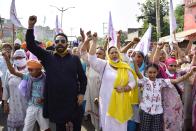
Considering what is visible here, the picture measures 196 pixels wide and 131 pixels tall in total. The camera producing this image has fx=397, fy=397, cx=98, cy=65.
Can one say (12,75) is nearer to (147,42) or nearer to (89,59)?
(89,59)

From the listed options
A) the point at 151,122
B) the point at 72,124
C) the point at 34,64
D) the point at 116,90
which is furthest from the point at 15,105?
the point at 151,122

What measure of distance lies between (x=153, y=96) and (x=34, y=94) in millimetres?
1798

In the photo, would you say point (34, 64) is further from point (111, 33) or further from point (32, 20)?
point (111, 33)

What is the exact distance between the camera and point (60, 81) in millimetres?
5492

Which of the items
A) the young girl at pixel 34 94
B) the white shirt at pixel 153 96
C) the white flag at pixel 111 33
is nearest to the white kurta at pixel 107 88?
the white shirt at pixel 153 96

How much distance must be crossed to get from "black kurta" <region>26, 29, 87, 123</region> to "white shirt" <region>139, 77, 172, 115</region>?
1058mm

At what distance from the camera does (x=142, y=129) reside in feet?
20.1

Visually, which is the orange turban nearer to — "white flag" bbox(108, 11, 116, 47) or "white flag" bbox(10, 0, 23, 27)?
"white flag" bbox(108, 11, 116, 47)

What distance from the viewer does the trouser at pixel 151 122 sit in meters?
6.04

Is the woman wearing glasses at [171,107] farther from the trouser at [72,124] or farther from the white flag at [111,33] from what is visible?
the trouser at [72,124]

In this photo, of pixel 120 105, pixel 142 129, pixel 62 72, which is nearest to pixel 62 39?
pixel 62 72

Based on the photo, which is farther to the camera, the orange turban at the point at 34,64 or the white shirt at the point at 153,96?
the white shirt at the point at 153,96

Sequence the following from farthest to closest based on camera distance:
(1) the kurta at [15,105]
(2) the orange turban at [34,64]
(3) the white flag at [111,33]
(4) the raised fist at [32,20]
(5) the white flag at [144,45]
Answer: (5) the white flag at [144,45]
(3) the white flag at [111,33]
(1) the kurta at [15,105]
(2) the orange turban at [34,64]
(4) the raised fist at [32,20]

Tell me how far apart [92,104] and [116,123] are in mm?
1421
